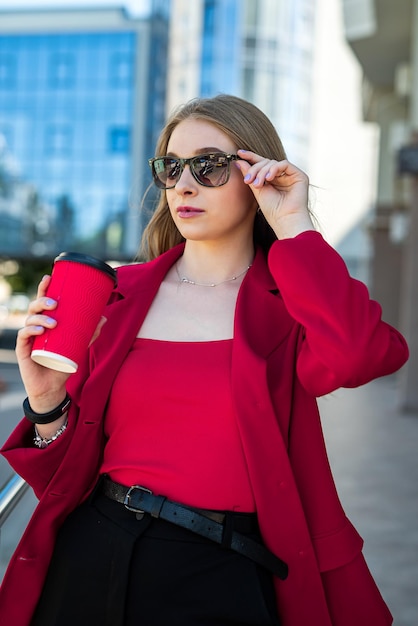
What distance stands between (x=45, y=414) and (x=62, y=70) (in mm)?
41516

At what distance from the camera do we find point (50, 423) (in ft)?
5.66

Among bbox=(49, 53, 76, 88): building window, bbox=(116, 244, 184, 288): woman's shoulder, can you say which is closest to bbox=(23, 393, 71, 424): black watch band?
bbox=(116, 244, 184, 288): woman's shoulder

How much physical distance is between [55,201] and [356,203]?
56.4ft

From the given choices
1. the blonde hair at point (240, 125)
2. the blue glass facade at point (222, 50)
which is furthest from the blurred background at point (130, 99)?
the blonde hair at point (240, 125)

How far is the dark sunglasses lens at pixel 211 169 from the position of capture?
1806mm

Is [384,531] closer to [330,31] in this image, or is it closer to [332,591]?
[332,591]

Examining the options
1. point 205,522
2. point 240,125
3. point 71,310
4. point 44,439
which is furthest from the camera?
point 240,125

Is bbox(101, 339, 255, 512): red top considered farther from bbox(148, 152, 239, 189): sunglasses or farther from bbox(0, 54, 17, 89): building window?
bbox(0, 54, 17, 89): building window

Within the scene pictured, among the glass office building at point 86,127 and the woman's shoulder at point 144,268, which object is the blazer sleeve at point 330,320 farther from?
the glass office building at point 86,127

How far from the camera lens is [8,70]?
4112cm

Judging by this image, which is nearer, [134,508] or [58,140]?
[134,508]

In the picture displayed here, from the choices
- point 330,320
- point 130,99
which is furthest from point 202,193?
point 130,99

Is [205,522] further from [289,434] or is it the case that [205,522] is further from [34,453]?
[34,453]

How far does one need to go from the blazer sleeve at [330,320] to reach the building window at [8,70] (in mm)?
42177
